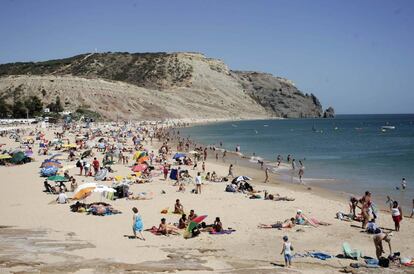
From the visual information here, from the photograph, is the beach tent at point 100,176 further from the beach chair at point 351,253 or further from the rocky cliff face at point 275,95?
the rocky cliff face at point 275,95

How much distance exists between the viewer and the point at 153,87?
451 ft

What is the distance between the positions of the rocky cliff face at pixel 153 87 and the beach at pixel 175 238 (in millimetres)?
82999

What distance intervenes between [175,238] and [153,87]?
411ft

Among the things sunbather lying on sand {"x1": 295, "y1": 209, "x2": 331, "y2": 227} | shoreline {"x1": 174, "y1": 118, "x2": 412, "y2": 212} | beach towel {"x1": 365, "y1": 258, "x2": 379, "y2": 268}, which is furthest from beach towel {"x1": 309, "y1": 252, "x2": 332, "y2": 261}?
shoreline {"x1": 174, "y1": 118, "x2": 412, "y2": 212}

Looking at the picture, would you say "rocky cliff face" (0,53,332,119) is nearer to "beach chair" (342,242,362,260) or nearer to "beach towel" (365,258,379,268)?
"beach chair" (342,242,362,260)

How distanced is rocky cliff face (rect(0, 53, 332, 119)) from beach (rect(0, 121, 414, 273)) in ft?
272

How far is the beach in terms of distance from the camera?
11.2 meters

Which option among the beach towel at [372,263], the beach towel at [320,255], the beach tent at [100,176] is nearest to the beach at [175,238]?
the beach towel at [320,255]

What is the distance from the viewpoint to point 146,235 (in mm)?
14422

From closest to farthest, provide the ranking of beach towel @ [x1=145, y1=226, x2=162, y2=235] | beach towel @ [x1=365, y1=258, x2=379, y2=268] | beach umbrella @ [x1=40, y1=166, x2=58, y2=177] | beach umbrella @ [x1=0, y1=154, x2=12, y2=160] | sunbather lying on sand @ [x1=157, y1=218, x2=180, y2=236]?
beach towel @ [x1=365, y1=258, x2=379, y2=268]
sunbather lying on sand @ [x1=157, y1=218, x2=180, y2=236]
beach towel @ [x1=145, y1=226, x2=162, y2=235]
beach umbrella @ [x1=40, y1=166, x2=58, y2=177]
beach umbrella @ [x1=0, y1=154, x2=12, y2=160]

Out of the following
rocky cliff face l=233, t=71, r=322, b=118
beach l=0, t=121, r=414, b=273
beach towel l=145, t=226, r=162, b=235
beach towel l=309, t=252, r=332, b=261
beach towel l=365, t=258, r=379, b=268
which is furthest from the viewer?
rocky cliff face l=233, t=71, r=322, b=118

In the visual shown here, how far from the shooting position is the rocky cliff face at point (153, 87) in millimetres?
108250

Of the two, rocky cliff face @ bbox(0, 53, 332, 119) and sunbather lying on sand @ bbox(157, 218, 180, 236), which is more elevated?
rocky cliff face @ bbox(0, 53, 332, 119)

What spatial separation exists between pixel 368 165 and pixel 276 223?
2273 cm
